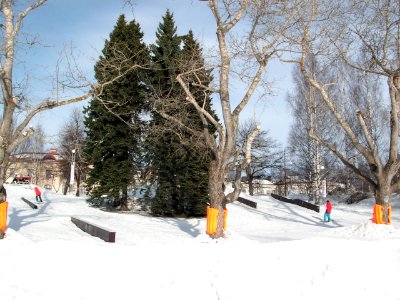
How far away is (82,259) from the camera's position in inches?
332

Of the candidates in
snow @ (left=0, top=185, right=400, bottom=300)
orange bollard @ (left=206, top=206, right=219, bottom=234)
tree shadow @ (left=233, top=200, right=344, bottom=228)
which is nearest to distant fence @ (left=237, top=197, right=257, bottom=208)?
tree shadow @ (left=233, top=200, right=344, bottom=228)

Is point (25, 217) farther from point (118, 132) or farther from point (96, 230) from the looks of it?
point (118, 132)

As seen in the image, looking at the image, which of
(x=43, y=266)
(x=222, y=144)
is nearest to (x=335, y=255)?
(x=43, y=266)

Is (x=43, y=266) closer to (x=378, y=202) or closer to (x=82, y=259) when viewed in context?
(x=82, y=259)

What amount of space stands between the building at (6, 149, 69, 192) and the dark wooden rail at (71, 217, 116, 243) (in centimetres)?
2954

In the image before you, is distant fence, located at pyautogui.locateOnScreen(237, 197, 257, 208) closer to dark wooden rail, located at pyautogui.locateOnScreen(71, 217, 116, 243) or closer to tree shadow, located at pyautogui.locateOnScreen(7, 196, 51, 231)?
tree shadow, located at pyautogui.locateOnScreen(7, 196, 51, 231)

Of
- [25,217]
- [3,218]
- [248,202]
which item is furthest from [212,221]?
[248,202]

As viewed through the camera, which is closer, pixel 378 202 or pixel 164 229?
pixel 378 202

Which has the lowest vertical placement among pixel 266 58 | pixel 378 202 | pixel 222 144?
pixel 378 202

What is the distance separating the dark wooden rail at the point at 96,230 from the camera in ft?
48.2

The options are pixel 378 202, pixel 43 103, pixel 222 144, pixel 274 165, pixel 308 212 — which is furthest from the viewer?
pixel 274 165

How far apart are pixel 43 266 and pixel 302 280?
4647 mm

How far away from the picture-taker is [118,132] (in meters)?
28.2

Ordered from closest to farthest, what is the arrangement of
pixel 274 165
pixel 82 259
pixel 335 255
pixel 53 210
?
1. pixel 335 255
2. pixel 82 259
3. pixel 53 210
4. pixel 274 165
